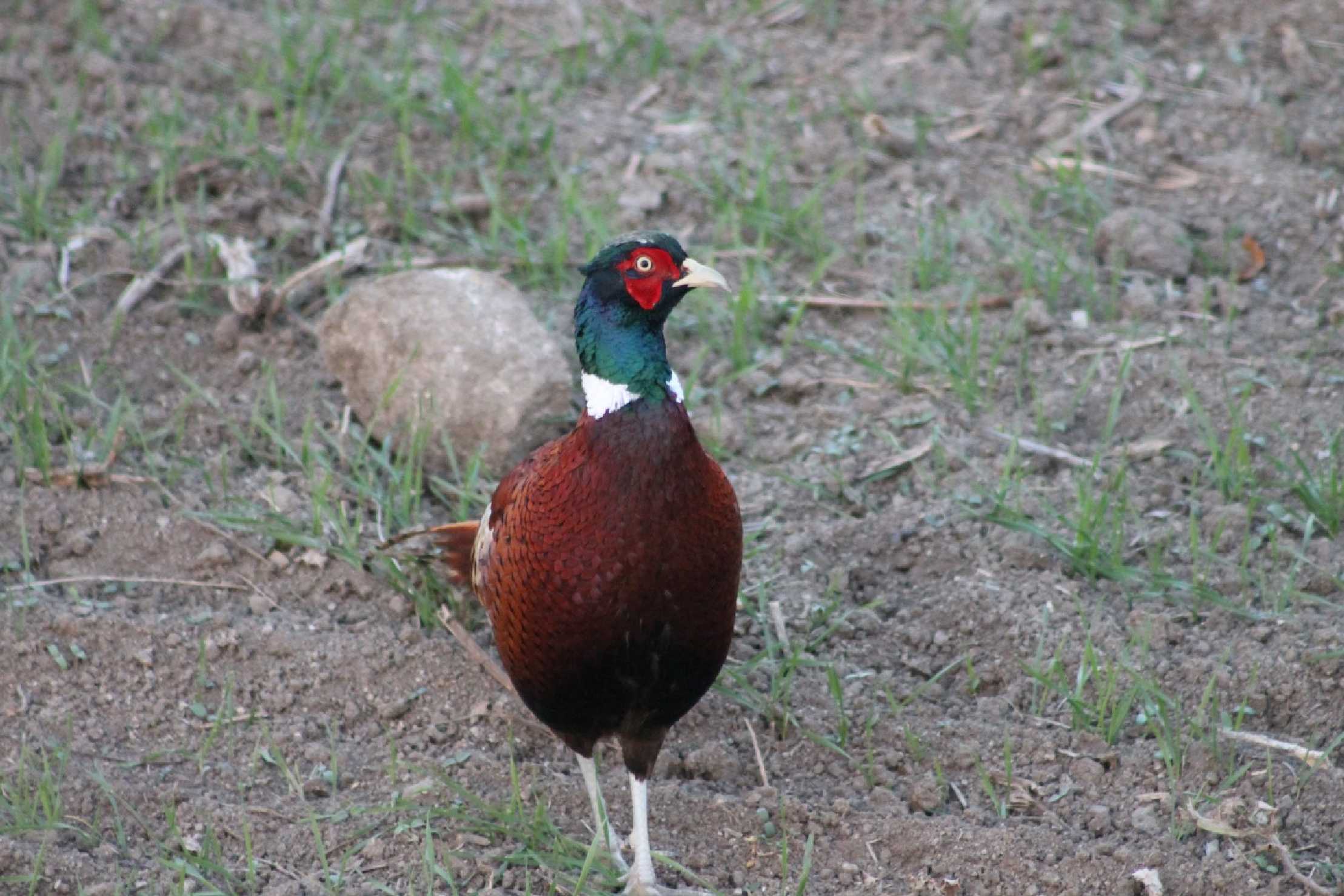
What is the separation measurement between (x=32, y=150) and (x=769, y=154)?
2.52 meters

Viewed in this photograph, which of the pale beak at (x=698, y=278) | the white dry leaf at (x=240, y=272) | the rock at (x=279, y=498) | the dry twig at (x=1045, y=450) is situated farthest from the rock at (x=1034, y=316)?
the white dry leaf at (x=240, y=272)

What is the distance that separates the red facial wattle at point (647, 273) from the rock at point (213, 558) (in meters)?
1.53

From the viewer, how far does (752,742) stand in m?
3.73

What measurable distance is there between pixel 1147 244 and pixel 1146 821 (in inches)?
87.9

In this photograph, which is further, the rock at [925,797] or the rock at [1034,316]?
the rock at [1034,316]

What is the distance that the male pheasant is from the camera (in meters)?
3.08

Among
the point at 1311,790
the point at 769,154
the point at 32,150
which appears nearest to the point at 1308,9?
the point at 769,154

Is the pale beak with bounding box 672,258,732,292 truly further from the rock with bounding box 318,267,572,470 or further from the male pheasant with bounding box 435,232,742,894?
the rock with bounding box 318,267,572,470

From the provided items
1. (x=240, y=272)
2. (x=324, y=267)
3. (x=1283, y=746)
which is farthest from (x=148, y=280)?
(x=1283, y=746)

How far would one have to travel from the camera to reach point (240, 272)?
4934mm

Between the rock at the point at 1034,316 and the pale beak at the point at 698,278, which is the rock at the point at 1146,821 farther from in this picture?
the rock at the point at 1034,316

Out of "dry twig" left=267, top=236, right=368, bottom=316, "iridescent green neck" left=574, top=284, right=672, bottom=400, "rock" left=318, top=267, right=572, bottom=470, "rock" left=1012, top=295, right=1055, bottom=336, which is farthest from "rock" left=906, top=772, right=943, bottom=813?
"dry twig" left=267, top=236, right=368, bottom=316

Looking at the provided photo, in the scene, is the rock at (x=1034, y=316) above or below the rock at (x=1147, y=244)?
below

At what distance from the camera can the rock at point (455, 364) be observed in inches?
173
